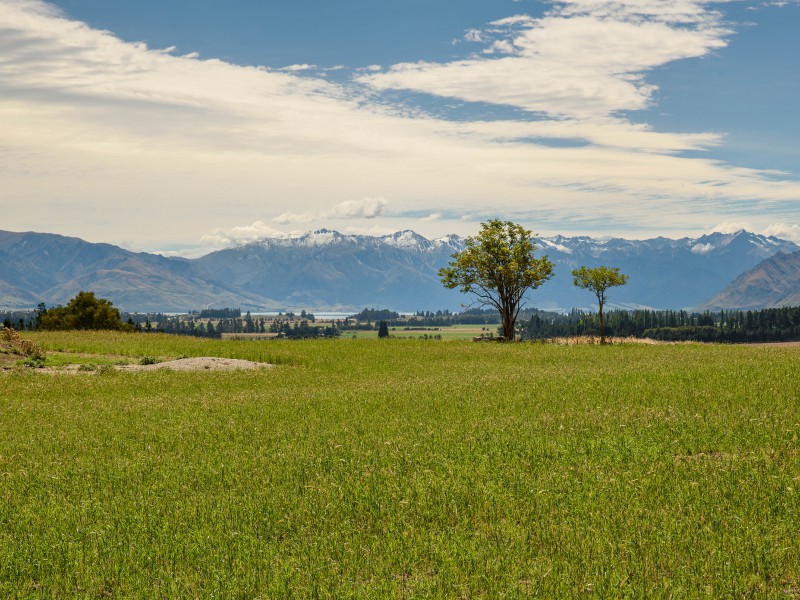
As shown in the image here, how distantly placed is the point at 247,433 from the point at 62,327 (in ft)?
231

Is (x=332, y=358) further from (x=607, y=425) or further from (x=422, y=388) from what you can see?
(x=607, y=425)

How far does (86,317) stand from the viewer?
81.2 m

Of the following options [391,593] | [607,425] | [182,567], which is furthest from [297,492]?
[607,425]

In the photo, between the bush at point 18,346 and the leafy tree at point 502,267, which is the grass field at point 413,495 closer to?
the bush at point 18,346

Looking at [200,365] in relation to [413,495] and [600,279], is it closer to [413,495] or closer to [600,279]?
[413,495]

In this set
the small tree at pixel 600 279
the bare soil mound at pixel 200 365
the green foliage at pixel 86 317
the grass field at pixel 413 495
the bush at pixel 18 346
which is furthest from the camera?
the green foliage at pixel 86 317

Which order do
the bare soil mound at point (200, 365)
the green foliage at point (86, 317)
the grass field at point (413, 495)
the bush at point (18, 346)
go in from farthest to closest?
the green foliage at point (86, 317) → the bush at point (18, 346) → the bare soil mound at point (200, 365) → the grass field at point (413, 495)

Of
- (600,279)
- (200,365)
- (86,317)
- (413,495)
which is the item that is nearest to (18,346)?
(200,365)

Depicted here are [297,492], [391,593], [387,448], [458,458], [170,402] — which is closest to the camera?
[391,593]

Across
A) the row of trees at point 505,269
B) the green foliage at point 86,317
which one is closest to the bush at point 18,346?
the green foliage at point 86,317

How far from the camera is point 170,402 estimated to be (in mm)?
27172

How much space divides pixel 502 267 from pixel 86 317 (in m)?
50.0

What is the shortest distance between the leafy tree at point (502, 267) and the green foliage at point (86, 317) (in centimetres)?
4081

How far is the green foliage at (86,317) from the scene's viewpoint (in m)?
80.6
